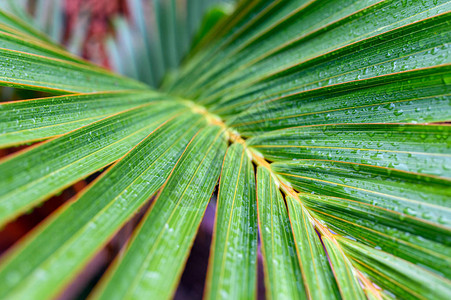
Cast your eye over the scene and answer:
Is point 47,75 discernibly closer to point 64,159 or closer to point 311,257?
point 64,159

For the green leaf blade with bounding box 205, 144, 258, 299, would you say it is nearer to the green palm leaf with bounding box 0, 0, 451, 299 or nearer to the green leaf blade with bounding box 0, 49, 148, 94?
the green palm leaf with bounding box 0, 0, 451, 299

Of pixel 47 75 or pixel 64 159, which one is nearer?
pixel 64 159

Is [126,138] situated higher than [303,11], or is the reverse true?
[303,11]

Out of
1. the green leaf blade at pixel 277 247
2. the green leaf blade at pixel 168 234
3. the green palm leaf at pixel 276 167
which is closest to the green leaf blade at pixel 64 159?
the green palm leaf at pixel 276 167

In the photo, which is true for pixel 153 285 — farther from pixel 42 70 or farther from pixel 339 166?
pixel 42 70

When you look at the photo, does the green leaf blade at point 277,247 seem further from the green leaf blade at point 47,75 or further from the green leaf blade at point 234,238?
the green leaf blade at point 47,75

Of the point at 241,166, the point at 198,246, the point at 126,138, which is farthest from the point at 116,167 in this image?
the point at 198,246

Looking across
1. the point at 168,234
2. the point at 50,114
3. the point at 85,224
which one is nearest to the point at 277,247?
the point at 168,234

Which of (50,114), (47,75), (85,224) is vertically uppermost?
(47,75)
